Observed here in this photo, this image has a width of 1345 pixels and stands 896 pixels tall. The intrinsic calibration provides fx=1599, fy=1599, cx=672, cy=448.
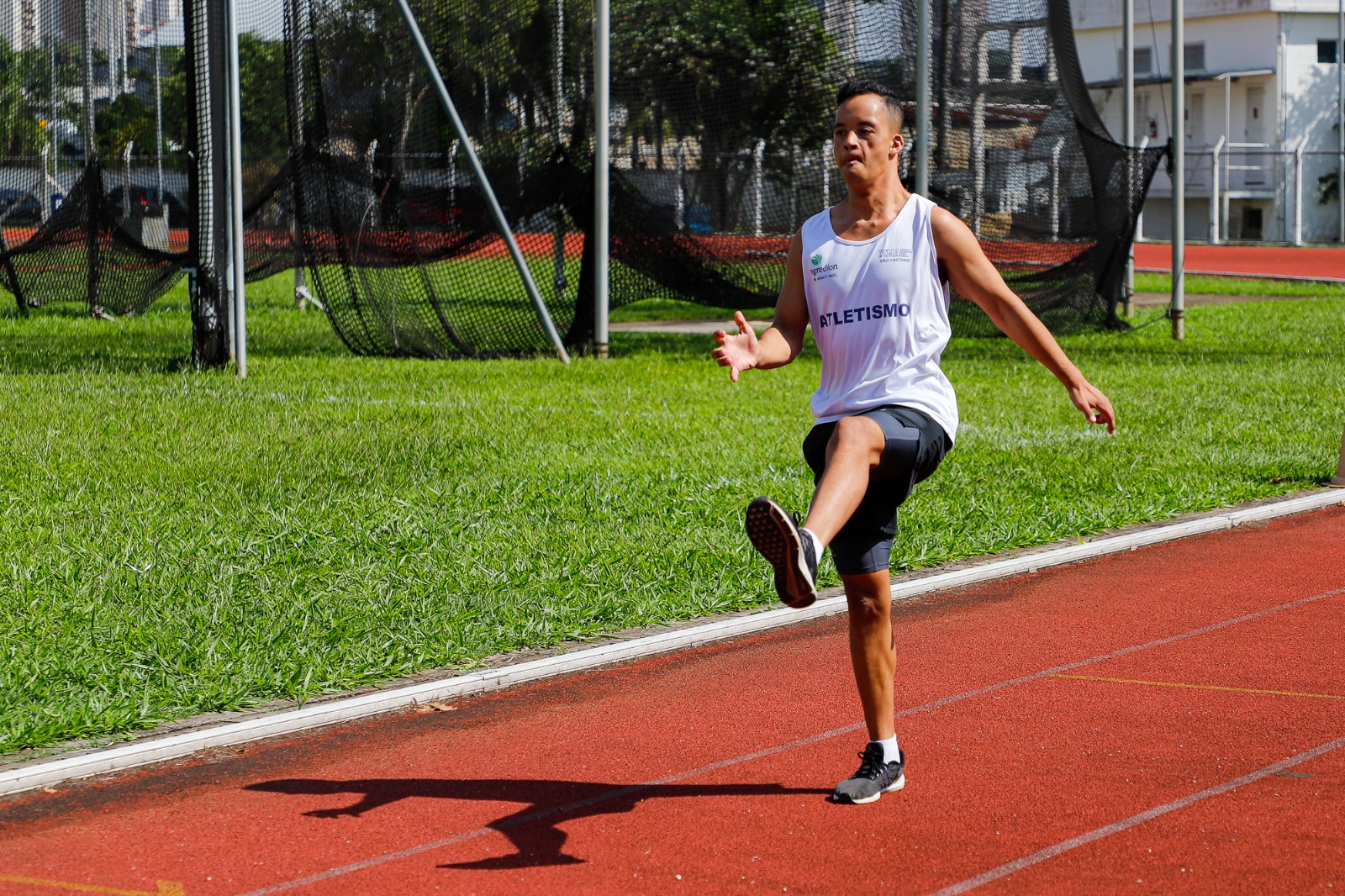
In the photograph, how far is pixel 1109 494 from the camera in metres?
9.55

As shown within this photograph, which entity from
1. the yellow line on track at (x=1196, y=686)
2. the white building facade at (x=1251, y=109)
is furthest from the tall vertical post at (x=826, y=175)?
the white building facade at (x=1251, y=109)

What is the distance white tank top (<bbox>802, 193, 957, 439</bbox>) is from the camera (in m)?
4.39

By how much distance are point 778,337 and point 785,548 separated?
0.96 meters

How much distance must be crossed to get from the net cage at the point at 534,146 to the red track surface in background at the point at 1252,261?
15.4 metres

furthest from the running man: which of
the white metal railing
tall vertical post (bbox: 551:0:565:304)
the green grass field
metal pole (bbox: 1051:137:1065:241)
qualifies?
the white metal railing

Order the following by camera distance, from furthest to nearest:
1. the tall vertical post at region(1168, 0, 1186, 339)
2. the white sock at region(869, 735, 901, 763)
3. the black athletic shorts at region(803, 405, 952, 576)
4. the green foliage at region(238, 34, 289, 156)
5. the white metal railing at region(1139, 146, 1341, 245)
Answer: the white metal railing at region(1139, 146, 1341, 245) → the tall vertical post at region(1168, 0, 1186, 339) → the green foliage at region(238, 34, 289, 156) → the white sock at region(869, 735, 901, 763) → the black athletic shorts at region(803, 405, 952, 576)

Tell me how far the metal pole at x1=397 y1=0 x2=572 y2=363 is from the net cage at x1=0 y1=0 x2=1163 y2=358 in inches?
7.7

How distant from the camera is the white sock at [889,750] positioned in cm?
454

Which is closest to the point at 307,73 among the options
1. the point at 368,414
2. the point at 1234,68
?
the point at 368,414

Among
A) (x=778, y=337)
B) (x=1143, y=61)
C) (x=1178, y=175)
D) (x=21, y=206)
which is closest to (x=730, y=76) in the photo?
(x=1178, y=175)

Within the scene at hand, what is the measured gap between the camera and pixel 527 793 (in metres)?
4.64

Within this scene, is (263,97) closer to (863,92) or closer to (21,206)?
(21,206)

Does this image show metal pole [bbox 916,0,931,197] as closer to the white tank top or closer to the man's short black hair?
the man's short black hair

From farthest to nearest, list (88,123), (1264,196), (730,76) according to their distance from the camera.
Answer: (1264,196), (88,123), (730,76)
